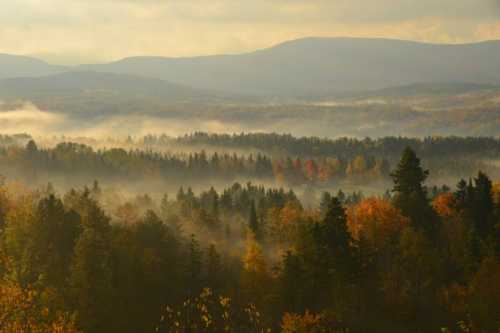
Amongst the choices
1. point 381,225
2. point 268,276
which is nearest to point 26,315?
point 268,276

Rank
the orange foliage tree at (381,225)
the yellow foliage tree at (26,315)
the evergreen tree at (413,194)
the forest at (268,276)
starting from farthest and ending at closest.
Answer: the orange foliage tree at (381,225) → the evergreen tree at (413,194) → the forest at (268,276) → the yellow foliage tree at (26,315)

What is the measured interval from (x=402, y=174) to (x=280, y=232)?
32.4m

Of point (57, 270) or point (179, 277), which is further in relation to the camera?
point (179, 277)

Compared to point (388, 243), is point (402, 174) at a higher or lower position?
higher

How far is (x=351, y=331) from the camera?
261ft

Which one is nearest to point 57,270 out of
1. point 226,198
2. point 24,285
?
point 24,285

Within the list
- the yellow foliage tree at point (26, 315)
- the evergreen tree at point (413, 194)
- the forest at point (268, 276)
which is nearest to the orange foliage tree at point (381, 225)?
the forest at point (268, 276)

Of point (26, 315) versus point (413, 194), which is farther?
point (413, 194)

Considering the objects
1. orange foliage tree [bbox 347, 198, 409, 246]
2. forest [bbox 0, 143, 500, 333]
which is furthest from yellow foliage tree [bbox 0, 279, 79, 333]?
orange foliage tree [bbox 347, 198, 409, 246]

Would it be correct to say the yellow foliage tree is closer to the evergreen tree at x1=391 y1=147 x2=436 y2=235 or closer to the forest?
the forest

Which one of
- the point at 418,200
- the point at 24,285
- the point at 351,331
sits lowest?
the point at 351,331

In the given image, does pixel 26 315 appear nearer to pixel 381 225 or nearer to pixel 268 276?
pixel 268 276

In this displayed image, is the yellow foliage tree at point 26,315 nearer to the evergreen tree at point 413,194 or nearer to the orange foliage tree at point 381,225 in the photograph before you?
the orange foliage tree at point 381,225

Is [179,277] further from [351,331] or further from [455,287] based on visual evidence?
[455,287]
